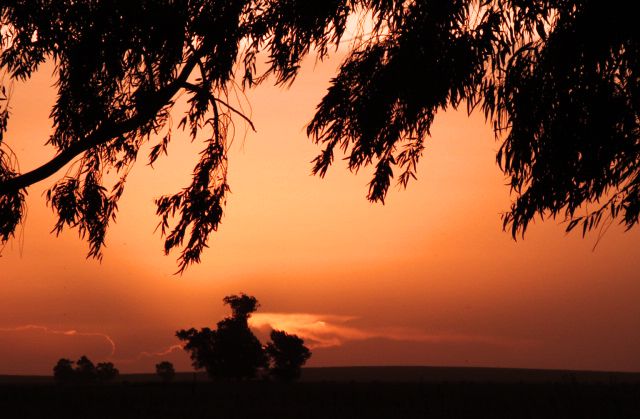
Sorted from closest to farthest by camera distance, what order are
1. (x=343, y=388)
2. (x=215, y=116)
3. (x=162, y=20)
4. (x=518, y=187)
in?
(x=518, y=187), (x=162, y=20), (x=215, y=116), (x=343, y=388)

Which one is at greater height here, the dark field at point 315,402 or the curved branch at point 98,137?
the curved branch at point 98,137

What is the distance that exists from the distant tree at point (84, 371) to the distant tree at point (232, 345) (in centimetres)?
2738

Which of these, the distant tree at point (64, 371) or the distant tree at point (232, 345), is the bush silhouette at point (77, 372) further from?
the distant tree at point (232, 345)

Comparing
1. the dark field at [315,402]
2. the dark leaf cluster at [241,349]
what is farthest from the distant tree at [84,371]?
the dark field at [315,402]

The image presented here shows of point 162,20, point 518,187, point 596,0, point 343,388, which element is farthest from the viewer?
point 343,388

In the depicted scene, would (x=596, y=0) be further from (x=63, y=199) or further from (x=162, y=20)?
(x=63, y=199)

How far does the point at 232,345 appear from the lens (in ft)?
175

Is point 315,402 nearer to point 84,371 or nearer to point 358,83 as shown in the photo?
point 358,83

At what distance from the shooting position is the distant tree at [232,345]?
52741mm

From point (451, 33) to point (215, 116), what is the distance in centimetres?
289

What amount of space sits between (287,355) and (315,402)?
64.4 feet

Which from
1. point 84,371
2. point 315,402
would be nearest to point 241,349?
point 315,402

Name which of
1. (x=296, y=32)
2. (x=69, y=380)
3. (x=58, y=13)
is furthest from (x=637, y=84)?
(x=69, y=380)

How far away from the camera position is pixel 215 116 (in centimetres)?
897
